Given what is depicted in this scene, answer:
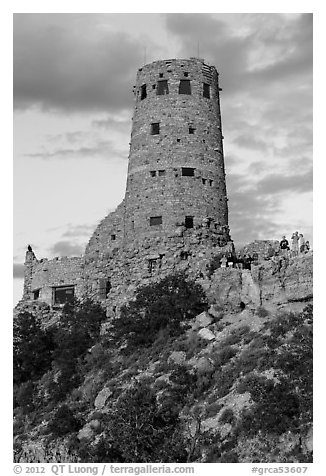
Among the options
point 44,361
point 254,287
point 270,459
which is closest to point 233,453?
point 270,459

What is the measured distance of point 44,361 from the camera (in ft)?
159

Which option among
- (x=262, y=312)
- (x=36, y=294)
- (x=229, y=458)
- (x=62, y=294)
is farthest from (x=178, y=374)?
(x=36, y=294)

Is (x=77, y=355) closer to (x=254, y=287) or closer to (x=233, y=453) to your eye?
(x=254, y=287)

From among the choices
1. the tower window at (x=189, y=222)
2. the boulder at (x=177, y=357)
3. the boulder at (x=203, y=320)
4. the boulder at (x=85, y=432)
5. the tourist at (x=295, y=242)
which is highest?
the tower window at (x=189, y=222)

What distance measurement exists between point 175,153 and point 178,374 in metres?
14.4

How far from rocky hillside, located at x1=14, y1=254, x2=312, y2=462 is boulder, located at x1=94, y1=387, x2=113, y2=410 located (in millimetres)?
50

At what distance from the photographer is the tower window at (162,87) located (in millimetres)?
51084

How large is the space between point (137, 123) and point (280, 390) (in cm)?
2094

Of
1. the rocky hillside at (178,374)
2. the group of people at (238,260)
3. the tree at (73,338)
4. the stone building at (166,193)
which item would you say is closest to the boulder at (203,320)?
the rocky hillside at (178,374)

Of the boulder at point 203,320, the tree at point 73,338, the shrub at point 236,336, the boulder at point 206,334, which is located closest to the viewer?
the shrub at point 236,336

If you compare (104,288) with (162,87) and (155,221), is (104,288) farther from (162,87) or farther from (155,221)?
(162,87)

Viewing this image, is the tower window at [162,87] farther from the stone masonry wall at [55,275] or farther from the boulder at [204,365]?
the boulder at [204,365]

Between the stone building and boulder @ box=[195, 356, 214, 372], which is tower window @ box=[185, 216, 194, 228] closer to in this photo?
the stone building

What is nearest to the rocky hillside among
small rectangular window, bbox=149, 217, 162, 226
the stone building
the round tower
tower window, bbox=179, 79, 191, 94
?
the stone building
